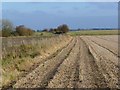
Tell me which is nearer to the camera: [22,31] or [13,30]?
[13,30]

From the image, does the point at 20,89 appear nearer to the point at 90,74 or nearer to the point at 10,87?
the point at 10,87


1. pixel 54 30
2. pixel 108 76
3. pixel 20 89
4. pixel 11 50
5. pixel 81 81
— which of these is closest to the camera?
pixel 20 89

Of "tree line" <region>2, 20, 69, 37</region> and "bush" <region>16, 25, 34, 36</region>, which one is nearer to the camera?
"tree line" <region>2, 20, 69, 37</region>

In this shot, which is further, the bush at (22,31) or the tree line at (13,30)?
the bush at (22,31)

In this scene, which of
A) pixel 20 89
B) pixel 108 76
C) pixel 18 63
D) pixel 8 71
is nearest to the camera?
pixel 20 89

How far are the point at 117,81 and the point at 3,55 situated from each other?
9306 millimetres

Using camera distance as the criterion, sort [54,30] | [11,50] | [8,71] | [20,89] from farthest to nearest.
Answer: [54,30] < [11,50] < [8,71] < [20,89]

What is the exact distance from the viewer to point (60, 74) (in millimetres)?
17344

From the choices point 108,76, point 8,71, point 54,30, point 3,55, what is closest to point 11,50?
point 3,55

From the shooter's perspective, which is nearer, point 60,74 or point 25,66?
point 60,74

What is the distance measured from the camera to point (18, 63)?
2162 centimetres

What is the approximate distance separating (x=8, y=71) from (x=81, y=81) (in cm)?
476

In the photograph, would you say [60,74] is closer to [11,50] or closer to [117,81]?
[117,81]

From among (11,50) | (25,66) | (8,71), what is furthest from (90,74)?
(11,50)
